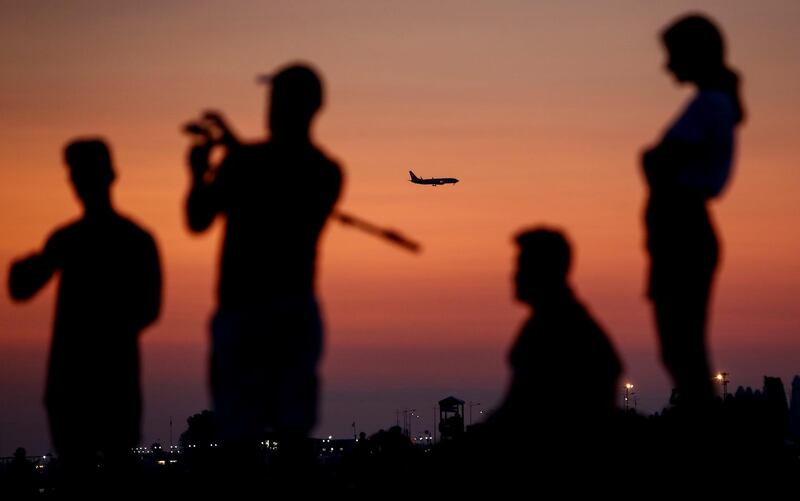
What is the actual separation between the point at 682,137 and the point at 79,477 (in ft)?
→ 13.6

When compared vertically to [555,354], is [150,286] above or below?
above

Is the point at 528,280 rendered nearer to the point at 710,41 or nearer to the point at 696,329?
the point at 696,329

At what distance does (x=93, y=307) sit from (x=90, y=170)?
32.3 inches

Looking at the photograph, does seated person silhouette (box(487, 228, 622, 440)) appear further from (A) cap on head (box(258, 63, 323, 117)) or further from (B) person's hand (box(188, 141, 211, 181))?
(B) person's hand (box(188, 141, 211, 181))

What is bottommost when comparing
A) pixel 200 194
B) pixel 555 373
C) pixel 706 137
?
pixel 555 373

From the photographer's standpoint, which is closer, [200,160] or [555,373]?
[200,160]

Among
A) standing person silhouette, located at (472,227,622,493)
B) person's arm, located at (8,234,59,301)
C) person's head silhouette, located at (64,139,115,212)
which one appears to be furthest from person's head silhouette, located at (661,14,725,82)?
person's arm, located at (8,234,59,301)

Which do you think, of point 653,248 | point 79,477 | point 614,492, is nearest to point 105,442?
point 79,477

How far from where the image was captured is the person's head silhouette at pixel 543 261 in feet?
23.3

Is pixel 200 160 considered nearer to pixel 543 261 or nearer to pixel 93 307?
pixel 93 307

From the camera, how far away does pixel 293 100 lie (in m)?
6.38

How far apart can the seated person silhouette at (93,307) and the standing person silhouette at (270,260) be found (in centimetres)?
128

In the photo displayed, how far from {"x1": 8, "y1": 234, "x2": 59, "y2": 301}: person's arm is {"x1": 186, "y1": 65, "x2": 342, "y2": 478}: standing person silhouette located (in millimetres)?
1534

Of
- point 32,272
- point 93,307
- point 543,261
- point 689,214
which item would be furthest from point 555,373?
point 32,272
